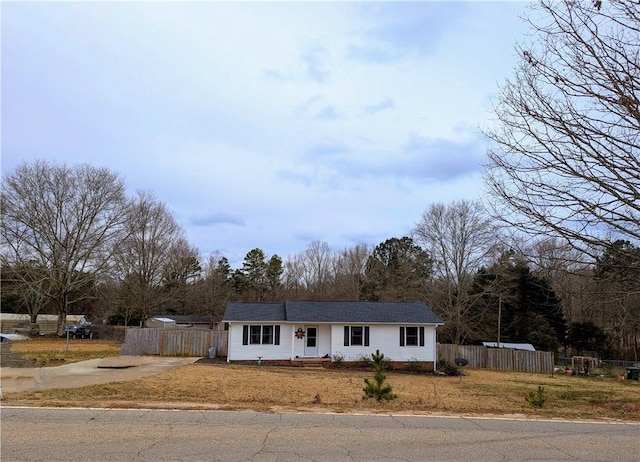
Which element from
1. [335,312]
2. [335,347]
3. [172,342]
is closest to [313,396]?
[335,347]

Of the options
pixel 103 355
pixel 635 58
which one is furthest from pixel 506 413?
pixel 103 355

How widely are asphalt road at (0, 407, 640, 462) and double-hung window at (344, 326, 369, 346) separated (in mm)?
22043

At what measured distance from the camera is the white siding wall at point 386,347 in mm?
31297

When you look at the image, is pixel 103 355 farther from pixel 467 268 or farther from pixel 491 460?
pixel 467 268

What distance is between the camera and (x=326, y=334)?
32.2 metres

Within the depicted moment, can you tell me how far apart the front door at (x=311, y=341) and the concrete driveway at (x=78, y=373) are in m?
7.77

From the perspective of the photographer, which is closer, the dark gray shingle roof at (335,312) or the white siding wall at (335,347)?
the white siding wall at (335,347)

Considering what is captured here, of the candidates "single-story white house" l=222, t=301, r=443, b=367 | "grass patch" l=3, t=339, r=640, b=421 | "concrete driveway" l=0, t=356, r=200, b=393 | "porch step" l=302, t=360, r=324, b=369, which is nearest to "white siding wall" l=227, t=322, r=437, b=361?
"single-story white house" l=222, t=301, r=443, b=367

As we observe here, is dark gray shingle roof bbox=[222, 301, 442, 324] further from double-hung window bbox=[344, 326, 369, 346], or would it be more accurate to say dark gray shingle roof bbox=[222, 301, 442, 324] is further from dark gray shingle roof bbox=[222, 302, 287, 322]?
double-hung window bbox=[344, 326, 369, 346]

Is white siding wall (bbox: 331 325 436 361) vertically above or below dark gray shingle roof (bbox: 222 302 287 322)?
below

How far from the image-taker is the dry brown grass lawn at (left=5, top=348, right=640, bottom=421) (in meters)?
10.9

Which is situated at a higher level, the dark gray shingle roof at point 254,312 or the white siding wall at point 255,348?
the dark gray shingle roof at point 254,312

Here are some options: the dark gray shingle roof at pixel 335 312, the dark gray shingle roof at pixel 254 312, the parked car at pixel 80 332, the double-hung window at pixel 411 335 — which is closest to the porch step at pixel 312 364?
the dark gray shingle roof at pixel 335 312

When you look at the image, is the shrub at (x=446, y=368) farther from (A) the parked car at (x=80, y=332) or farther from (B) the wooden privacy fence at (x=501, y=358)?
(A) the parked car at (x=80, y=332)
